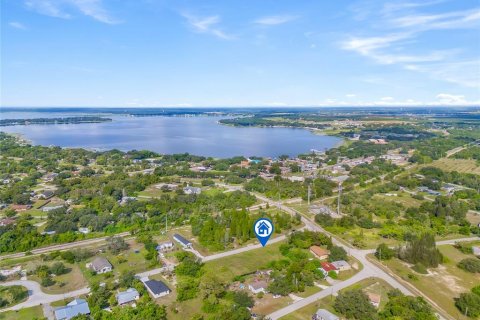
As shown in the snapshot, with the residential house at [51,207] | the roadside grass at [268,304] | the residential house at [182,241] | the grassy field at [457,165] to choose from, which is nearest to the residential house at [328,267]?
the roadside grass at [268,304]

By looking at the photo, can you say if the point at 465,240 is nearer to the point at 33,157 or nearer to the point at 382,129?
the point at 33,157

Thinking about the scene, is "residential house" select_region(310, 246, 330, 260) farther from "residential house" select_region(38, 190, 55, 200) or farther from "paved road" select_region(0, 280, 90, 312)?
"residential house" select_region(38, 190, 55, 200)

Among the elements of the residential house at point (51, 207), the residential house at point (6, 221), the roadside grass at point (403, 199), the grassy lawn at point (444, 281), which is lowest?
the grassy lawn at point (444, 281)

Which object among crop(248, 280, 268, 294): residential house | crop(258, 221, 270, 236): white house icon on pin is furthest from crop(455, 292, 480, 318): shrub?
crop(258, 221, 270, 236): white house icon on pin

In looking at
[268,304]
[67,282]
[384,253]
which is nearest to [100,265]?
[67,282]

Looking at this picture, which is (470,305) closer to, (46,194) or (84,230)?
(84,230)

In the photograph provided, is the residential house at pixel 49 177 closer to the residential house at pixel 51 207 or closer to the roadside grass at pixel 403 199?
the residential house at pixel 51 207
